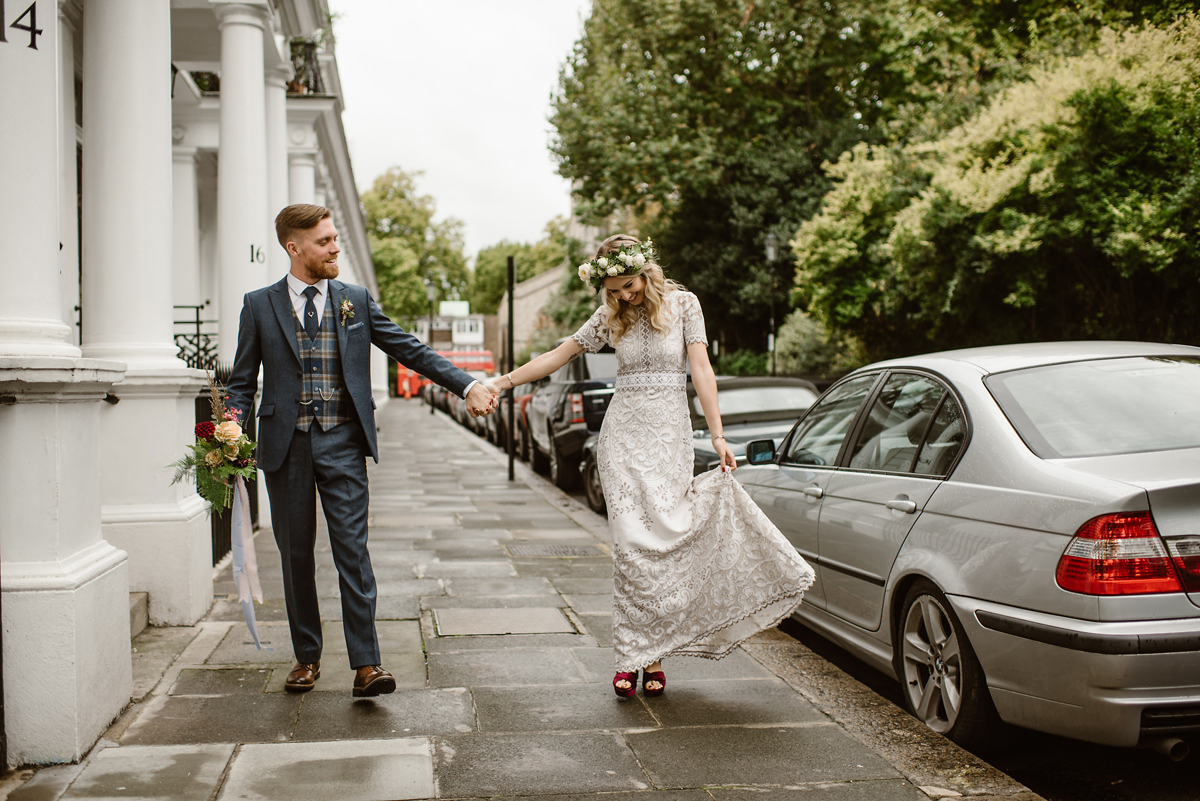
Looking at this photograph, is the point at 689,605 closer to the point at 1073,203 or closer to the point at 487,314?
the point at 1073,203

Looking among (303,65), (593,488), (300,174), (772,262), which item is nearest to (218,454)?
(593,488)

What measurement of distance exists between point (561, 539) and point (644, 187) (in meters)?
22.5

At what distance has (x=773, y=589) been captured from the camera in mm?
4270

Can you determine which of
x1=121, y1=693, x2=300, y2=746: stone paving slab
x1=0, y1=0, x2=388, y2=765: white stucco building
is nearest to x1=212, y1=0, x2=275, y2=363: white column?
x1=0, y1=0, x2=388, y2=765: white stucco building

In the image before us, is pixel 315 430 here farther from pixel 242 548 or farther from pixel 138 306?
pixel 138 306

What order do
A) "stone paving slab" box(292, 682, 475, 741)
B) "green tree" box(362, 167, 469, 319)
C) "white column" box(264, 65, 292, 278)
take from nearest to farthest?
1. "stone paving slab" box(292, 682, 475, 741)
2. "white column" box(264, 65, 292, 278)
3. "green tree" box(362, 167, 469, 319)

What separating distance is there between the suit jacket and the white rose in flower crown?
96 millimetres

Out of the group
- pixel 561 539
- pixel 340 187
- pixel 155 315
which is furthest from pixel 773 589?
pixel 340 187

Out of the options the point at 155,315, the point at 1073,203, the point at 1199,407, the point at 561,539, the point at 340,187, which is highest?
the point at 340,187

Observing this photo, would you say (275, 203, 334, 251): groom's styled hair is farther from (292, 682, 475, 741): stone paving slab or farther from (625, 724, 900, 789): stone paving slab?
(625, 724, 900, 789): stone paving slab

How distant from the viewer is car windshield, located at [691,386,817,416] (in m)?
9.24

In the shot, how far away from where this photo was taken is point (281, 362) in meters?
4.17

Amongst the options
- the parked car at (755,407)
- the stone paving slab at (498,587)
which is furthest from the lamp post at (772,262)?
the stone paving slab at (498,587)

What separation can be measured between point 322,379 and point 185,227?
11598 mm
